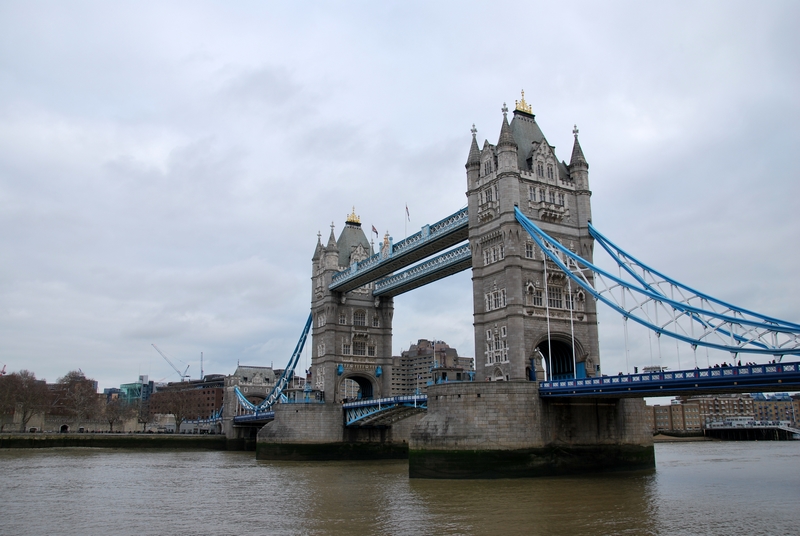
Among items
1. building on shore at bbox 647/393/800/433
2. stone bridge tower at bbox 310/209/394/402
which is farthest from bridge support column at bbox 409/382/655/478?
building on shore at bbox 647/393/800/433

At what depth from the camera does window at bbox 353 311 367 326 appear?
6791cm

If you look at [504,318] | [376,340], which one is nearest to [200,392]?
[376,340]

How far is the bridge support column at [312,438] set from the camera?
5966 cm

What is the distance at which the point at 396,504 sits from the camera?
27.5m

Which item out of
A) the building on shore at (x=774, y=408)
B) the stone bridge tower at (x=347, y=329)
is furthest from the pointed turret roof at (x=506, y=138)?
the building on shore at (x=774, y=408)

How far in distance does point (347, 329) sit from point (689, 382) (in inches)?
1589

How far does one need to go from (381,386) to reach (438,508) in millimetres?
41719

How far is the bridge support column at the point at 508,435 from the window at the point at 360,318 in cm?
2984

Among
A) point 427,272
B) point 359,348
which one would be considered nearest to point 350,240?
point 359,348

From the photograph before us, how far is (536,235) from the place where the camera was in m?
41.2

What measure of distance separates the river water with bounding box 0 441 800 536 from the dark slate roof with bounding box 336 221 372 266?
98.1ft

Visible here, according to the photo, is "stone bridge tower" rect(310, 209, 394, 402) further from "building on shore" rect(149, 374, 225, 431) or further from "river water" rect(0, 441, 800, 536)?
"building on shore" rect(149, 374, 225, 431)

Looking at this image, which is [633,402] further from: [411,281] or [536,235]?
[411,281]

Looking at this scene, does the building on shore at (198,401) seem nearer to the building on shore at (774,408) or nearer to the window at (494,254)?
the window at (494,254)
